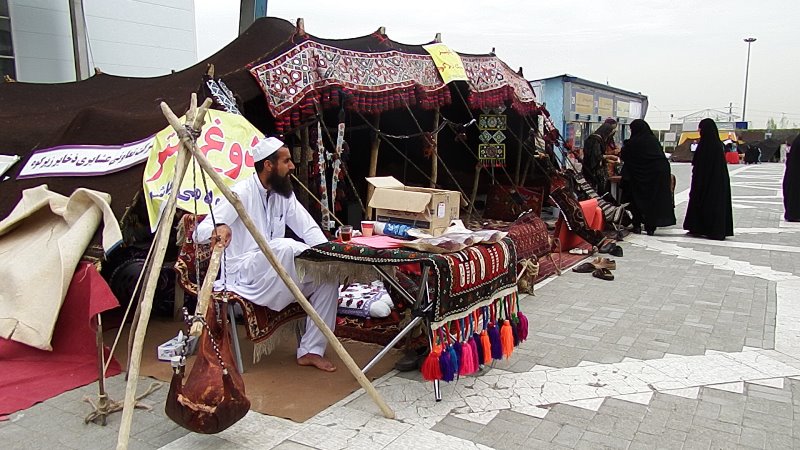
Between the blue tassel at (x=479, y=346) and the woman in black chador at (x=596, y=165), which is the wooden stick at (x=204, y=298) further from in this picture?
the woman in black chador at (x=596, y=165)

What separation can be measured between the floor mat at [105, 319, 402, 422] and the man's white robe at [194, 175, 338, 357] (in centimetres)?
20

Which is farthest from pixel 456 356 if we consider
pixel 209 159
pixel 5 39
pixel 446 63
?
pixel 5 39

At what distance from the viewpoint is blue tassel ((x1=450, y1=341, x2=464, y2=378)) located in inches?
130

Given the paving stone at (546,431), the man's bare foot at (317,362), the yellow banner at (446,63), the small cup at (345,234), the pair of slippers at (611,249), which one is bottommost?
the paving stone at (546,431)

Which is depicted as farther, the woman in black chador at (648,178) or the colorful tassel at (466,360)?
the woman in black chador at (648,178)

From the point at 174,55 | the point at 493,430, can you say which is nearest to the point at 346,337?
the point at 493,430

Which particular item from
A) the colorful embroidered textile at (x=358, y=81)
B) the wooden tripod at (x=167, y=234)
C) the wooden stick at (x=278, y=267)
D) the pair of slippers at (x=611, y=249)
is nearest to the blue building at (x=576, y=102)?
the colorful embroidered textile at (x=358, y=81)

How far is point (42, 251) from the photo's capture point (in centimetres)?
407

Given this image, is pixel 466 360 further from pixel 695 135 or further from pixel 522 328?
pixel 695 135

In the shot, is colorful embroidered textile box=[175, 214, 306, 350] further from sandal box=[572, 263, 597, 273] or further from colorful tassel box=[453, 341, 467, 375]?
sandal box=[572, 263, 597, 273]

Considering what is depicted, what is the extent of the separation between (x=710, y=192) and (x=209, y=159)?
7.10 metres

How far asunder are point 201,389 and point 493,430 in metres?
1.45

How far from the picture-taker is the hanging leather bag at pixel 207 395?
8.68ft

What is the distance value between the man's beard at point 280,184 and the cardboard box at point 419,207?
575 mm
